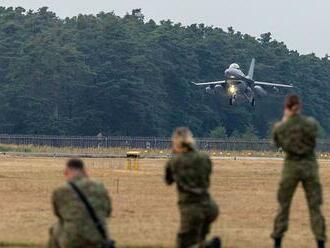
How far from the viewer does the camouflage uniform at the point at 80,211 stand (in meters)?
15.8

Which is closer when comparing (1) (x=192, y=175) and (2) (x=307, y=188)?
(1) (x=192, y=175)

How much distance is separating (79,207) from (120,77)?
136669 mm

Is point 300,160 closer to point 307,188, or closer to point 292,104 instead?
point 307,188

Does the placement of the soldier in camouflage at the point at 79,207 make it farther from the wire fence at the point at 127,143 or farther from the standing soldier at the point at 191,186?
the wire fence at the point at 127,143

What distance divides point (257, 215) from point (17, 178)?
18.2m

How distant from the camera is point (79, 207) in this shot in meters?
15.8

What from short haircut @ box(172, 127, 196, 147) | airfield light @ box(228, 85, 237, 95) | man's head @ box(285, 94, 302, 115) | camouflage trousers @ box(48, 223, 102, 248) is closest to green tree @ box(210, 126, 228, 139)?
airfield light @ box(228, 85, 237, 95)

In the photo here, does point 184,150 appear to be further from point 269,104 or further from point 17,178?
point 269,104

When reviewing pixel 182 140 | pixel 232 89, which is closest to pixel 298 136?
pixel 182 140

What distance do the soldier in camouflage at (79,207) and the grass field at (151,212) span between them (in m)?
5.48

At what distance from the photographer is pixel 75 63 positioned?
15050 centimetres

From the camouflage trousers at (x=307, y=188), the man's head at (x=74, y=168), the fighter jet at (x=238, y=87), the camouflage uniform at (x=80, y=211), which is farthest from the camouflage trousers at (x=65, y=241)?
the fighter jet at (x=238, y=87)

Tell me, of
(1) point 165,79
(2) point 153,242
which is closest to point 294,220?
(2) point 153,242

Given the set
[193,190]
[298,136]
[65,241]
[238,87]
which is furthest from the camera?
[238,87]
